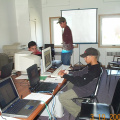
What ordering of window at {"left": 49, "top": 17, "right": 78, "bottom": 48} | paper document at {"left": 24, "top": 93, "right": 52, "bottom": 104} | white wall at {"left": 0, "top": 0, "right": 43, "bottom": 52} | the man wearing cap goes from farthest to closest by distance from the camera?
window at {"left": 49, "top": 17, "right": 78, "bottom": 48} → white wall at {"left": 0, "top": 0, "right": 43, "bottom": 52} → the man wearing cap → paper document at {"left": 24, "top": 93, "right": 52, "bottom": 104}

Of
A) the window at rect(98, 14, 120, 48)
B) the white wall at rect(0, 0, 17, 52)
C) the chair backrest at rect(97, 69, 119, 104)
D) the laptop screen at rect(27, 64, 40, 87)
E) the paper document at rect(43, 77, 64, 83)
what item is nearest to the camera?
the laptop screen at rect(27, 64, 40, 87)

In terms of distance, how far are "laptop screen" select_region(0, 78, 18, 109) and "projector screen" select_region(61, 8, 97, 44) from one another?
175 inches

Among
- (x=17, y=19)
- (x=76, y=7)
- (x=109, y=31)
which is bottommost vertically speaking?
(x=109, y=31)

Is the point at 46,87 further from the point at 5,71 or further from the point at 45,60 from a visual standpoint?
the point at 5,71

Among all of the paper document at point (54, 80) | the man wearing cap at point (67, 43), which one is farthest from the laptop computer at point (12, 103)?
the man wearing cap at point (67, 43)

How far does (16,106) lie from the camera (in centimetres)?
149

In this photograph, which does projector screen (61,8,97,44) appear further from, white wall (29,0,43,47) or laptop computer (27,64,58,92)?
laptop computer (27,64,58,92)

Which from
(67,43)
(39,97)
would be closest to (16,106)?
(39,97)

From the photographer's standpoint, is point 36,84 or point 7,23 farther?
point 7,23

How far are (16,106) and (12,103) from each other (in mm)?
58

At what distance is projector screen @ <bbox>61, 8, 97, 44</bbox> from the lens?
5516 mm

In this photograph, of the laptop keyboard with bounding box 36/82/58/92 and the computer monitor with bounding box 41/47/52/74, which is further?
the computer monitor with bounding box 41/47/52/74

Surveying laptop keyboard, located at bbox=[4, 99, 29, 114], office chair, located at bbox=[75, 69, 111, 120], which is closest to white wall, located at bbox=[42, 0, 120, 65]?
office chair, located at bbox=[75, 69, 111, 120]

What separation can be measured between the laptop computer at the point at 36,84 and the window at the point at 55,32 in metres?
4.25
